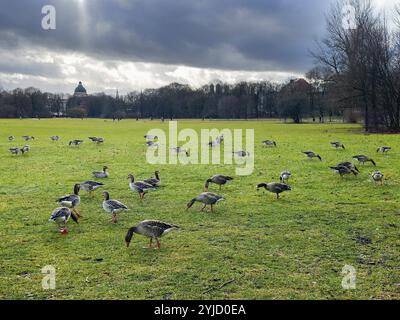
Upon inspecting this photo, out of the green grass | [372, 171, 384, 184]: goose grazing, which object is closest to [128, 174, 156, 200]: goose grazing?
the green grass

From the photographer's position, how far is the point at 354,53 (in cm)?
6353

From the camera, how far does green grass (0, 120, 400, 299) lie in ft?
28.3

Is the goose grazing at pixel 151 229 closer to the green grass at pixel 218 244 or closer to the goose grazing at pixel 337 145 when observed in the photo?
the green grass at pixel 218 244

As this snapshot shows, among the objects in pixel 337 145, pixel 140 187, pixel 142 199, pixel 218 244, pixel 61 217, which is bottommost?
pixel 218 244

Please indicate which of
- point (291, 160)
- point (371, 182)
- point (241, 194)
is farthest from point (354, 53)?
point (241, 194)

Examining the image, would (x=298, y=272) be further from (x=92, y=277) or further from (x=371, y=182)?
(x=371, y=182)

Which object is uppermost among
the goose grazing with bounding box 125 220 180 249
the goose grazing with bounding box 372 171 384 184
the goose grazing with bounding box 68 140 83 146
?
the goose grazing with bounding box 68 140 83 146

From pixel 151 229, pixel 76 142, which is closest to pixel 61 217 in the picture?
pixel 151 229

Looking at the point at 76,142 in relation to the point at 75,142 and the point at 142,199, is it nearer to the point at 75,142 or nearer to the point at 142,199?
the point at 75,142

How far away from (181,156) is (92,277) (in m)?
22.9

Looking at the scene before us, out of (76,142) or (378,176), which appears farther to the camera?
(76,142)

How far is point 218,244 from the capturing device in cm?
1145

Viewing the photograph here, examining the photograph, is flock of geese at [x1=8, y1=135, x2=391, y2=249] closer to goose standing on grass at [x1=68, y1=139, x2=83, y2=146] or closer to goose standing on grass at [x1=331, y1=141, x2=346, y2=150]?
goose standing on grass at [x1=331, y1=141, x2=346, y2=150]

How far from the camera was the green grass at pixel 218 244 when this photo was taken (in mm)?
8633
